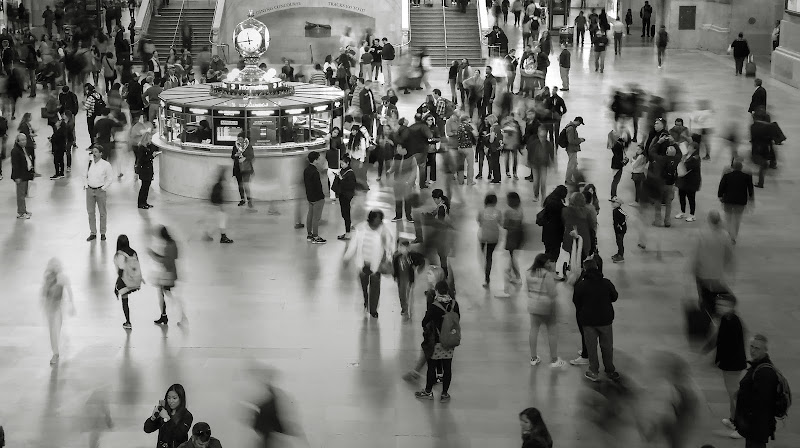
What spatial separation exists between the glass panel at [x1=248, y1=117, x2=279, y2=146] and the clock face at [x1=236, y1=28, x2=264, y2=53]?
253 centimetres

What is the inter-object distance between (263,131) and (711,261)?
988cm

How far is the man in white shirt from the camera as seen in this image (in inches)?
717

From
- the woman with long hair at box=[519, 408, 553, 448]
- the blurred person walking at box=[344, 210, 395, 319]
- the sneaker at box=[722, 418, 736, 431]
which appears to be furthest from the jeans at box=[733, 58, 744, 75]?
the woman with long hair at box=[519, 408, 553, 448]

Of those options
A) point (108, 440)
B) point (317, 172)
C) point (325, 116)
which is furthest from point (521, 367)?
point (325, 116)

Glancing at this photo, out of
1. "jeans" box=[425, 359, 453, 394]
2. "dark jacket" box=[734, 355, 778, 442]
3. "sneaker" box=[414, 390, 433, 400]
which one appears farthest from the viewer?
"sneaker" box=[414, 390, 433, 400]

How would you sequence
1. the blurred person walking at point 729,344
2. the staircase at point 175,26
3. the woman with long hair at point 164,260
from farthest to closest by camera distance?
1. the staircase at point 175,26
2. the woman with long hair at point 164,260
3. the blurred person walking at point 729,344

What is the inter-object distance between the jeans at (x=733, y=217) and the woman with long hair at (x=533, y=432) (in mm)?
9680

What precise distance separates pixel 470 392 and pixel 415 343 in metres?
1.70

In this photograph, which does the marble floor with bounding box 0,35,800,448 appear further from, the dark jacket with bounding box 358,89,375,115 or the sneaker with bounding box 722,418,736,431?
the dark jacket with bounding box 358,89,375,115

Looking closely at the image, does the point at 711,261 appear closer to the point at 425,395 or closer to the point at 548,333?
the point at 548,333

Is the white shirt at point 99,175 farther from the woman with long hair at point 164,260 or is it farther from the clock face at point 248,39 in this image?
the clock face at point 248,39

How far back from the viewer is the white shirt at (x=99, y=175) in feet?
59.8

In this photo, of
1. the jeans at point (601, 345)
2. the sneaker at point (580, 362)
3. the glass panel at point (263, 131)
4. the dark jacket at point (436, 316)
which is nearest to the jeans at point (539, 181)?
the glass panel at point (263, 131)

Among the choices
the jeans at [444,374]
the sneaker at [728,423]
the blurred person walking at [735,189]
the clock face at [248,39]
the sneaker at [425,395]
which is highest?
the clock face at [248,39]
